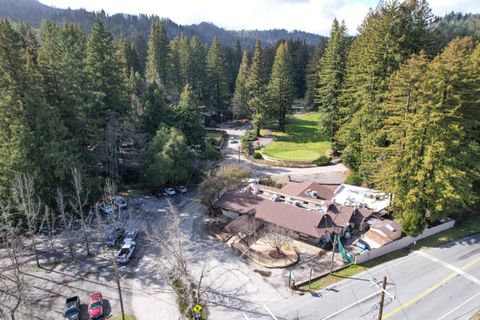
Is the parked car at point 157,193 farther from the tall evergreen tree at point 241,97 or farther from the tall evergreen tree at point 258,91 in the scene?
the tall evergreen tree at point 241,97

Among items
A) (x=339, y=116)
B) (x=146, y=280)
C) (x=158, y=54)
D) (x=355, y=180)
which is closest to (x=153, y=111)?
(x=158, y=54)

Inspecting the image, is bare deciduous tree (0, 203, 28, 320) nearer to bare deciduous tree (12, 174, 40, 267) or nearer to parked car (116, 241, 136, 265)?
bare deciduous tree (12, 174, 40, 267)

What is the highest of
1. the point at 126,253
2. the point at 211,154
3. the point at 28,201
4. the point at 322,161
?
the point at 28,201

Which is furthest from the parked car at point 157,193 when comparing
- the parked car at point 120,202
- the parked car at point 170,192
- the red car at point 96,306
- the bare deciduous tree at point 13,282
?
the red car at point 96,306

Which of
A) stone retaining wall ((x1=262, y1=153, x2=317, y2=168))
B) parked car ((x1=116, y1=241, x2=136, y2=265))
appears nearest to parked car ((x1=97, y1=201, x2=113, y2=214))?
parked car ((x1=116, y1=241, x2=136, y2=265))

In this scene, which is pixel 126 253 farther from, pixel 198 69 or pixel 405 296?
pixel 198 69

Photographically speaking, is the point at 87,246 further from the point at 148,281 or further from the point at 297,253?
the point at 297,253
